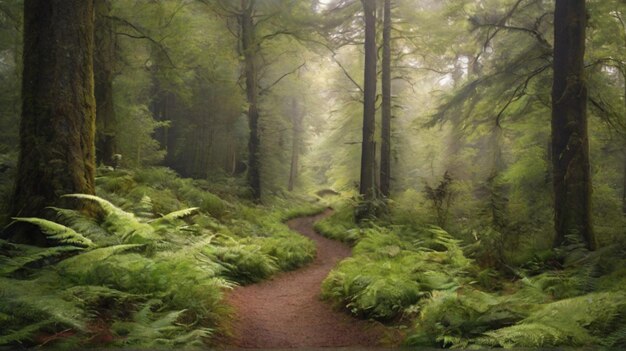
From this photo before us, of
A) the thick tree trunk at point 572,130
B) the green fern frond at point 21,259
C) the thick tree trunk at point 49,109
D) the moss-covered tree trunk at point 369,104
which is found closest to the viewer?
the green fern frond at point 21,259

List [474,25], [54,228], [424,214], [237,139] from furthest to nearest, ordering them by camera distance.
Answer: [237,139]
[424,214]
[474,25]
[54,228]

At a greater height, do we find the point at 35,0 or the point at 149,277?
the point at 35,0

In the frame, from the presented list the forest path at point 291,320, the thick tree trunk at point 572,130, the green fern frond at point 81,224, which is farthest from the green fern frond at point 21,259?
the thick tree trunk at point 572,130

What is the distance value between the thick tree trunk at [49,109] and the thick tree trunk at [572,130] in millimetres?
8871

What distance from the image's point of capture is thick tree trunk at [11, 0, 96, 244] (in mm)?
5359

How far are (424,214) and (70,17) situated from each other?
11.1 m

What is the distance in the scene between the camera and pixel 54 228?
4.54 metres

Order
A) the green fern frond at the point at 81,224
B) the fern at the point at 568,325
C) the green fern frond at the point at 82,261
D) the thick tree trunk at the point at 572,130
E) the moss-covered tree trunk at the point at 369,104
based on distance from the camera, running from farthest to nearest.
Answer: the moss-covered tree trunk at the point at 369,104
the thick tree trunk at the point at 572,130
the green fern frond at the point at 81,224
the green fern frond at the point at 82,261
the fern at the point at 568,325

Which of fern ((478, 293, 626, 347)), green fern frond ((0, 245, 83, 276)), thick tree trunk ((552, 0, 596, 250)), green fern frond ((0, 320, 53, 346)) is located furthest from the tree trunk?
fern ((478, 293, 626, 347))

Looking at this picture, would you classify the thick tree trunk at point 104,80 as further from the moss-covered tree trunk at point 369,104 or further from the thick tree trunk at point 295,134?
the thick tree trunk at point 295,134

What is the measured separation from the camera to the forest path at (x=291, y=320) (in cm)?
487

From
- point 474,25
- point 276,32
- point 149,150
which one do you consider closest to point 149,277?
point 474,25

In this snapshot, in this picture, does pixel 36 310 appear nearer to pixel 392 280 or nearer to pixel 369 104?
pixel 392 280

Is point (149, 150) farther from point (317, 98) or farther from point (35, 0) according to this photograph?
point (317, 98)
